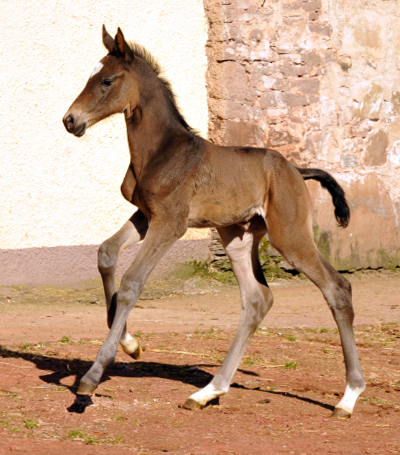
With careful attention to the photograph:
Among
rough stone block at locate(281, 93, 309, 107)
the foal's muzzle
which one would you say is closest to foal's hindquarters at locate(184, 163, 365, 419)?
the foal's muzzle

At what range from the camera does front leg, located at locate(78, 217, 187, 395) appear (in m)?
4.29

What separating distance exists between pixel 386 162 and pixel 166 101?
6.24m

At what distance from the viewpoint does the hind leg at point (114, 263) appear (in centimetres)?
470

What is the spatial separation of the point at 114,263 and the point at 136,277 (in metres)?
0.31

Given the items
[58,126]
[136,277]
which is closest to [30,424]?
[136,277]

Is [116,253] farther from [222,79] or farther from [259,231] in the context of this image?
[222,79]

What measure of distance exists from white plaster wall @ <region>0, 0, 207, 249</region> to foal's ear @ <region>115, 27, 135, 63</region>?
4.01 m

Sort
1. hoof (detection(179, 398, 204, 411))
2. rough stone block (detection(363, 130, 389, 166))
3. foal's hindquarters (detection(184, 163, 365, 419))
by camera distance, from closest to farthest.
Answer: hoof (detection(179, 398, 204, 411)), foal's hindquarters (detection(184, 163, 365, 419)), rough stone block (detection(363, 130, 389, 166))

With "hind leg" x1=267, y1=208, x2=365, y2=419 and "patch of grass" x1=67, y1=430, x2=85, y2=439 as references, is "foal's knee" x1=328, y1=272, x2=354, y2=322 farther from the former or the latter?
"patch of grass" x1=67, y1=430, x2=85, y2=439

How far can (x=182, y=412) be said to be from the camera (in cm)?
465

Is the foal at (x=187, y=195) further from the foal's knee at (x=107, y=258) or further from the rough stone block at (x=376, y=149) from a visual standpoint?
the rough stone block at (x=376, y=149)

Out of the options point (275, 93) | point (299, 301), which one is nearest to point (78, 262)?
point (299, 301)

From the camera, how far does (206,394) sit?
15.6 feet

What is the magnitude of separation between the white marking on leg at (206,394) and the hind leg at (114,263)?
456mm
